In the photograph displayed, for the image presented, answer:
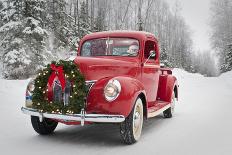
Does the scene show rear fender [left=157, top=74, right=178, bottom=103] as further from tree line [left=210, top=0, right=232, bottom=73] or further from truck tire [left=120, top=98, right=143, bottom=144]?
tree line [left=210, top=0, right=232, bottom=73]

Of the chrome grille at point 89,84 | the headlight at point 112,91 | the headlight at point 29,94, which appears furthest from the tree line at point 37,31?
the headlight at point 112,91

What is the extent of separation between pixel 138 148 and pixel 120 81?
41.7 inches

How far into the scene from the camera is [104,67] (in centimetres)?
626

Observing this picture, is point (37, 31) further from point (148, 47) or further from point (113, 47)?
point (113, 47)

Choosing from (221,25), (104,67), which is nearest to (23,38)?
(104,67)

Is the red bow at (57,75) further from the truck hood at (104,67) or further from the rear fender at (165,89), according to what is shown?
the rear fender at (165,89)

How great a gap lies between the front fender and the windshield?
1522mm

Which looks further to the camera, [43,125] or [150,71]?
[150,71]

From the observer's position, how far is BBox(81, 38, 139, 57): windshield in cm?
732

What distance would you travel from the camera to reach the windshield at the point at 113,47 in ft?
24.0

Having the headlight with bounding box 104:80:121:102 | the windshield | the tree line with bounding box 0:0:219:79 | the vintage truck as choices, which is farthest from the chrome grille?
the tree line with bounding box 0:0:219:79

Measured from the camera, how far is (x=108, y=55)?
23.9 ft

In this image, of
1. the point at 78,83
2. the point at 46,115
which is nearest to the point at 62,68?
Result: the point at 78,83

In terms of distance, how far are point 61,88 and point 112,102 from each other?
0.89 meters
